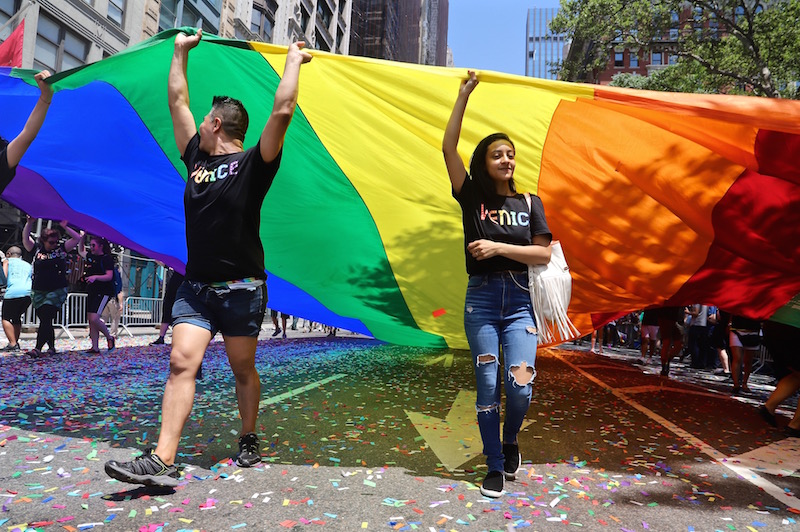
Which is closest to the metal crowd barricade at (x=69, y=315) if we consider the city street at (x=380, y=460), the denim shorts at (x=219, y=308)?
the city street at (x=380, y=460)

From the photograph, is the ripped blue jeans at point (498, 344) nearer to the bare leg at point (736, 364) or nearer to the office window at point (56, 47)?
the bare leg at point (736, 364)

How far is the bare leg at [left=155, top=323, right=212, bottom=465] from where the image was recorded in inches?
109

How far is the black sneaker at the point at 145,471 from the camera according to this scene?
253 cm

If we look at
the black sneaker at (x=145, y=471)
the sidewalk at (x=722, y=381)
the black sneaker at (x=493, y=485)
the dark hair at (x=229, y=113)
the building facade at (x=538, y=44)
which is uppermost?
the building facade at (x=538, y=44)

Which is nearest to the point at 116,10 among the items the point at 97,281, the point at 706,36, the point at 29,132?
the point at 97,281

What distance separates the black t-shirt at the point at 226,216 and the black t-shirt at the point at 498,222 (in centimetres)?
115

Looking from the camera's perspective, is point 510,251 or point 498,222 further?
point 498,222

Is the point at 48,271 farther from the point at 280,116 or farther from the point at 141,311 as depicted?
the point at 141,311

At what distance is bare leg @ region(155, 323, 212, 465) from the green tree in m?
17.1

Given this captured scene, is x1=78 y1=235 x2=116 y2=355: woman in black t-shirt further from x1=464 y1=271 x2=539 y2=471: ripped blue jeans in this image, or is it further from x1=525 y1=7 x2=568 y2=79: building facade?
x1=525 y1=7 x2=568 y2=79: building facade

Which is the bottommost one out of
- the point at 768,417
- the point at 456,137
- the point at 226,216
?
the point at 768,417

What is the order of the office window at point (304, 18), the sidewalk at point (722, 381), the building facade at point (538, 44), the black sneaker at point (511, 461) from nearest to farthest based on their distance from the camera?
Result: 1. the black sneaker at point (511, 461)
2. the sidewalk at point (722, 381)
3. the office window at point (304, 18)
4. the building facade at point (538, 44)

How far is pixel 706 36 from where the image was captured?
1844 centimetres

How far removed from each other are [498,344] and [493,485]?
75cm
